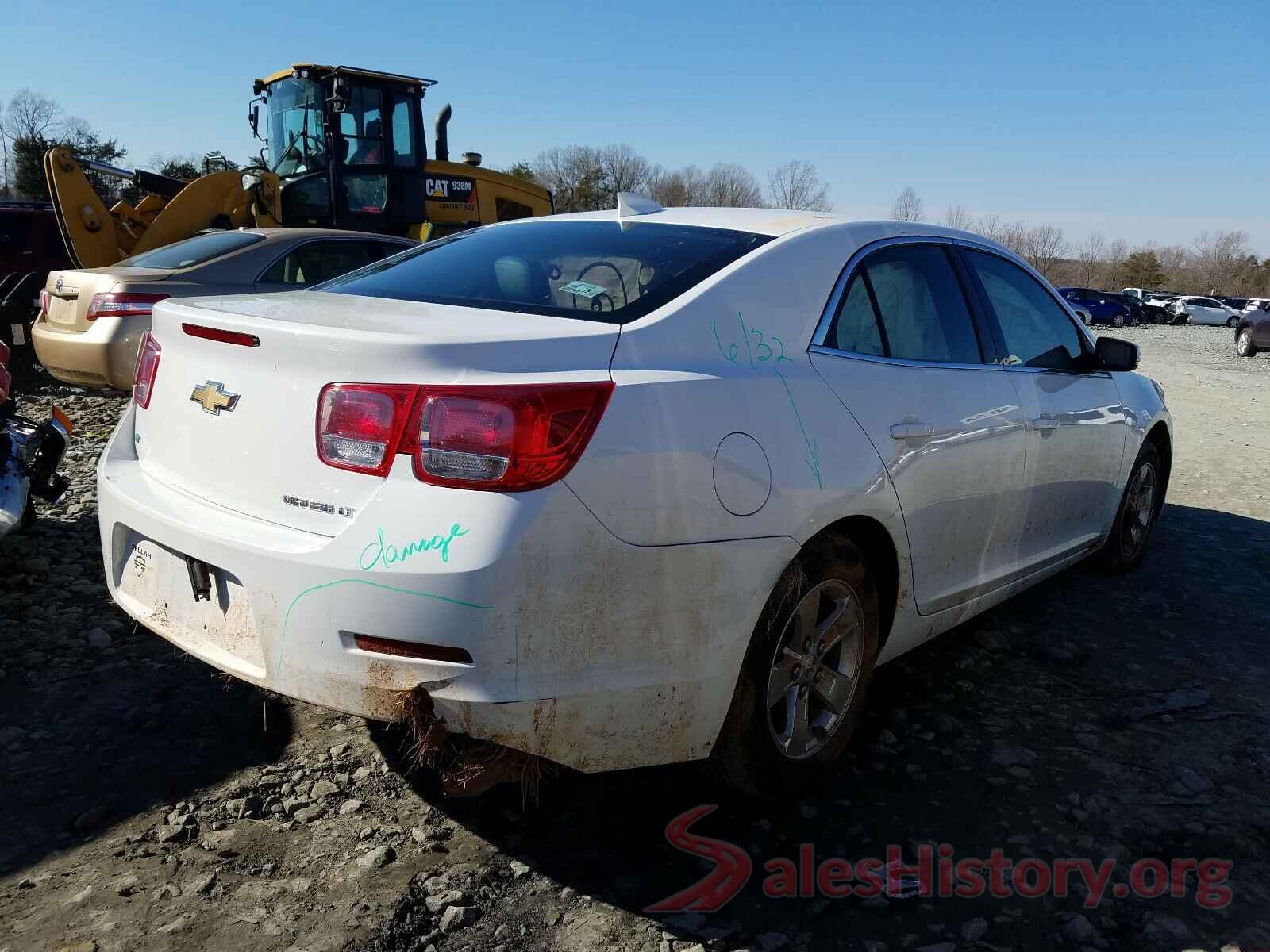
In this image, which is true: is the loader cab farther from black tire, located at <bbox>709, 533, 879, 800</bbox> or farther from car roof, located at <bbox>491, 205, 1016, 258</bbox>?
black tire, located at <bbox>709, 533, 879, 800</bbox>

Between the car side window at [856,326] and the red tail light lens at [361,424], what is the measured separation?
1.28 m

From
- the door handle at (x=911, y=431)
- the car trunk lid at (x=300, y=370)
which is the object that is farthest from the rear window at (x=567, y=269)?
the door handle at (x=911, y=431)

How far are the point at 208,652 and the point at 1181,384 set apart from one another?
16854 mm

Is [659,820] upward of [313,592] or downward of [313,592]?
downward

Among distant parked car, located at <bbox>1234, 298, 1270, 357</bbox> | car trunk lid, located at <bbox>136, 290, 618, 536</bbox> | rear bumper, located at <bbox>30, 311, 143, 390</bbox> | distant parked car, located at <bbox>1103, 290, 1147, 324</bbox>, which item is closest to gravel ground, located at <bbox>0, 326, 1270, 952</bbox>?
car trunk lid, located at <bbox>136, 290, 618, 536</bbox>

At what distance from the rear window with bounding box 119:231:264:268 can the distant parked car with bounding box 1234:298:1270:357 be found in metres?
24.6

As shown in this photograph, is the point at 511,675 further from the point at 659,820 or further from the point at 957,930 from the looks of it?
the point at 957,930

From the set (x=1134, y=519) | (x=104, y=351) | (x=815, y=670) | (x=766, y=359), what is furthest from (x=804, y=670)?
(x=104, y=351)

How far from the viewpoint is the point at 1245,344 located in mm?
25281

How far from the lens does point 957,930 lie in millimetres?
2348

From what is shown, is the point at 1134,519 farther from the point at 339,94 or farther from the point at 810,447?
the point at 339,94

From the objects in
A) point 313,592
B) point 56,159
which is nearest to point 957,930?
point 313,592

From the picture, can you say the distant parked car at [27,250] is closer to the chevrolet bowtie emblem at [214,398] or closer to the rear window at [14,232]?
the rear window at [14,232]

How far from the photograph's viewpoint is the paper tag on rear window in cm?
270
